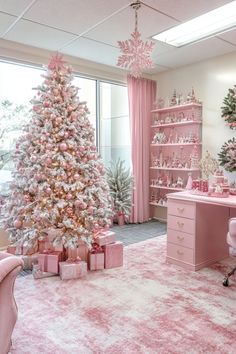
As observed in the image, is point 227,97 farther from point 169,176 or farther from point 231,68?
point 169,176

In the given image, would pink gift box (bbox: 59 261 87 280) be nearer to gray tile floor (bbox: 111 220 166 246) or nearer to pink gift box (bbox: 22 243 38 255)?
pink gift box (bbox: 22 243 38 255)

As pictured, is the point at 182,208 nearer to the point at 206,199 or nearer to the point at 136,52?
the point at 206,199

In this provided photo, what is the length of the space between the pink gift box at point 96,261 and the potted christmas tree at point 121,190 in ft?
5.59

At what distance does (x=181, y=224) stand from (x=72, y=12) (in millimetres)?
2395

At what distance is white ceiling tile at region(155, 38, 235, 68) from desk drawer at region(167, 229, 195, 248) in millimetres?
2348

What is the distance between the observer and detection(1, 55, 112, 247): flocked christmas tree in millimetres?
2867

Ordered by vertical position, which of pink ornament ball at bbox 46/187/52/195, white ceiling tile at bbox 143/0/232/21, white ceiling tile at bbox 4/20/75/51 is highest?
white ceiling tile at bbox 4/20/75/51

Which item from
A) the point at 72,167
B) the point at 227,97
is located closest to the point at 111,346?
the point at 72,167

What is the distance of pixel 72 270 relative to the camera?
274 centimetres

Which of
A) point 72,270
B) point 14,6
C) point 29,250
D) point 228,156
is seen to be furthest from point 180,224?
point 14,6

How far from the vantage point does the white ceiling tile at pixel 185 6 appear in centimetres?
257

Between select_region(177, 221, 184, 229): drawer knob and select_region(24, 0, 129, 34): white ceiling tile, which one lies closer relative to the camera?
select_region(24, 0, 129, 34): white ceiling tile

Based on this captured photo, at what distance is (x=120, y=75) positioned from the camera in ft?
15.5

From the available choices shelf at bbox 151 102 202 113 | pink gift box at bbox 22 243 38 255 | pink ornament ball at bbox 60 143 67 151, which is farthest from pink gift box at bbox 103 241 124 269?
shelf at bbox 151 102 202 113
